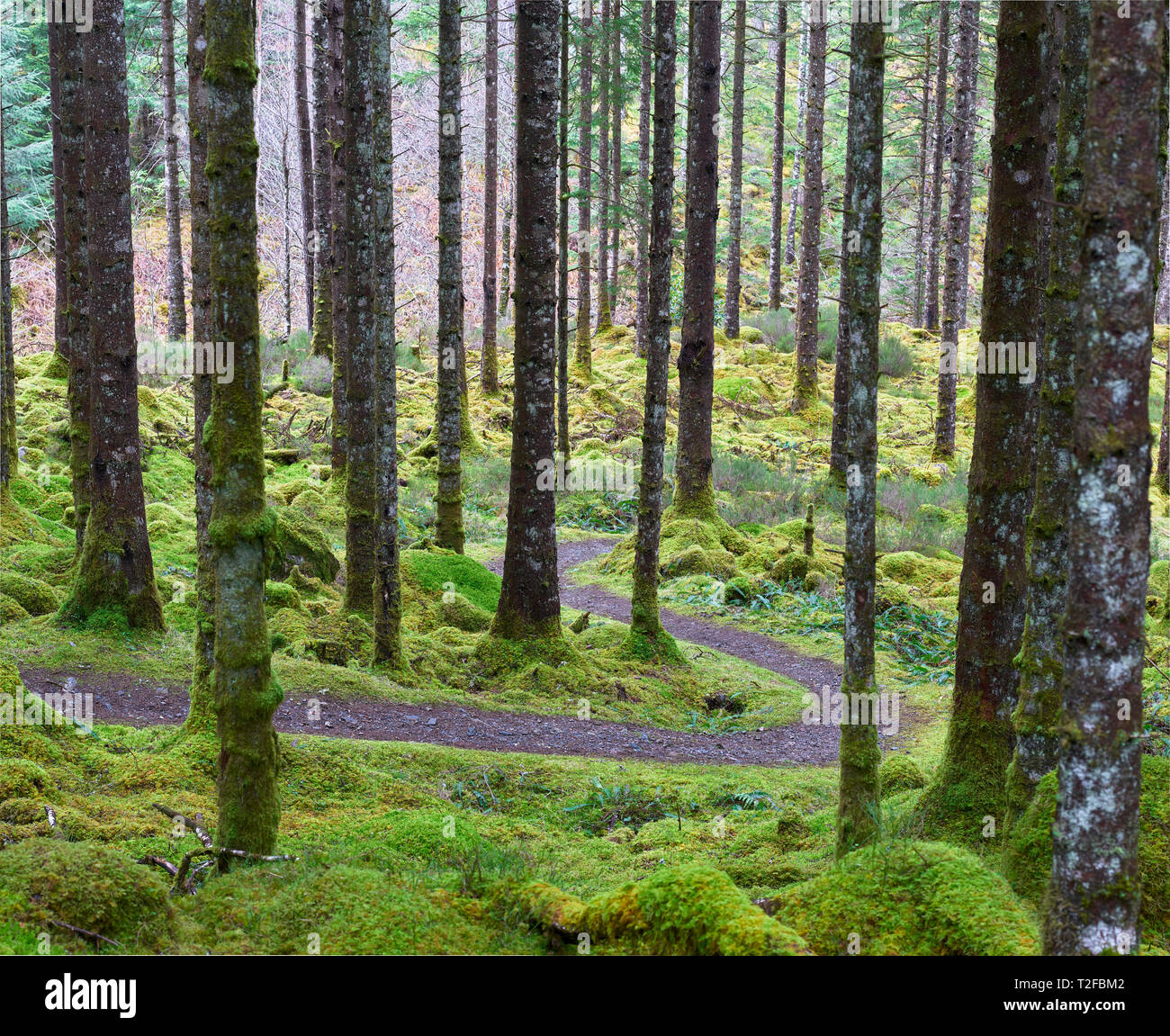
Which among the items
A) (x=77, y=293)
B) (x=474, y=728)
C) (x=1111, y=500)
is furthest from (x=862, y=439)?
(x=77, y=293)

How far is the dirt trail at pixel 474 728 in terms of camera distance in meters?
8.32

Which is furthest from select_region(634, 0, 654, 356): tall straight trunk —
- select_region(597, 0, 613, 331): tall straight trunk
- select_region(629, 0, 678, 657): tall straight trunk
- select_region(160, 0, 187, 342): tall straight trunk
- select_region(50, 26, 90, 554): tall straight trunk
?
select_region(50, 26, 90, 554): tall straight trunk

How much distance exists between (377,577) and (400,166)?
152 ft

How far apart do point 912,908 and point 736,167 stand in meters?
29.0

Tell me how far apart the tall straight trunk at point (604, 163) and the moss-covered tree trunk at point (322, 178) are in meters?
4.87

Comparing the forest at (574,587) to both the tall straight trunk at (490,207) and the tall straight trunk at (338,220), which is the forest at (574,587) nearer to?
the tall straight trunk at (338,220)

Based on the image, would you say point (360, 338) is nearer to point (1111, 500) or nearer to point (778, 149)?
point (1111, 500)

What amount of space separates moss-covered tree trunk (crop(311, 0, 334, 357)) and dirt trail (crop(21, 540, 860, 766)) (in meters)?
9.50

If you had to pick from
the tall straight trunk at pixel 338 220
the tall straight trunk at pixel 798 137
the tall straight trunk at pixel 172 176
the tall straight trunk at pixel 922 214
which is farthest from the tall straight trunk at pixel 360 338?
the tall straight trunk at pixel 922 214

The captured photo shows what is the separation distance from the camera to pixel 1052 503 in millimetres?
5020

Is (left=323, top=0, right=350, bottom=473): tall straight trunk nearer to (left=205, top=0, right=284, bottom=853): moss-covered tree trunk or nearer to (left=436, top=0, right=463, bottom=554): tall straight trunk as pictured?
(left=436, top=0, right=463, bottom=554): tall straight trunk
